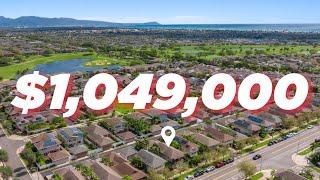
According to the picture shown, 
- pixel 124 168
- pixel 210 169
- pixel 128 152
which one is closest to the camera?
pixel 124 168

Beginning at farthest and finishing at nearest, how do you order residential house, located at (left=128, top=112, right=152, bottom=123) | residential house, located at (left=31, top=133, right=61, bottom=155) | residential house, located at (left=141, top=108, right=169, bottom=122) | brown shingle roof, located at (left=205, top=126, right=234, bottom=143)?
residential house, located at (left=141, top=108, right=169, bottom=122) < residential house, located at (left=128, top=112, right=152, bottom=123) < brown shingle roof, located at (left=205, top=126, right=234, bottom=143) < residential house, located at (left=31, top=133, right=61, bottom=155)

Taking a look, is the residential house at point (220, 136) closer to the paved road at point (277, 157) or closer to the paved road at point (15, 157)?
the paved road at point (277, 157)

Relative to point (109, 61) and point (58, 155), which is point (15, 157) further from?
point (109, 61)

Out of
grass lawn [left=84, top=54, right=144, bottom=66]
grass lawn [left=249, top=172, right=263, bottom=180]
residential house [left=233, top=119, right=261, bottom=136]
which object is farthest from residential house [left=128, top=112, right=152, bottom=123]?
grass lawn [left=84, top=54, right=144, bottom=66]

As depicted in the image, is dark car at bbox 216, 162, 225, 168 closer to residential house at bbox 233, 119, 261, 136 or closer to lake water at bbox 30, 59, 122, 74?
residential house at bbox 233, 119, 261, 136

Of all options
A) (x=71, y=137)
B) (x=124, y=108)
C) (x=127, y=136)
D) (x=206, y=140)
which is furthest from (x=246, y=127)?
(x=71, y=137)

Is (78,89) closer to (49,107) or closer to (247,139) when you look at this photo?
(49,107)
